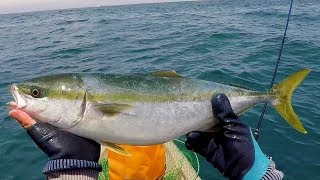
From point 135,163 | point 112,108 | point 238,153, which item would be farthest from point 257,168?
point 112,108

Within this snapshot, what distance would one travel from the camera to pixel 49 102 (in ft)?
10.5

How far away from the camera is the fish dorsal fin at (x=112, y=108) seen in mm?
3223

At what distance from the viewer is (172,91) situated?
3.56 metres

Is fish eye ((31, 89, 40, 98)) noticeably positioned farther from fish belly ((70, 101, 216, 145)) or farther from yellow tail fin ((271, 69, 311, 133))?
yellow tail fin ((271, 69, 311, 133))

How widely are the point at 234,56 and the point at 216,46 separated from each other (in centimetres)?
294

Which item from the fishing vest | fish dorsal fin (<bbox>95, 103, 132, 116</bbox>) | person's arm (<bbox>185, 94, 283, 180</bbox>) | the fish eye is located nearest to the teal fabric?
person's arm (<bbox>185, 94, 283, 180</bbox>)

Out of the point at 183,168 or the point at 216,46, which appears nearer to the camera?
the point at 183,168

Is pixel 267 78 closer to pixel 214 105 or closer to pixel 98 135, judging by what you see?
pixel 214 105

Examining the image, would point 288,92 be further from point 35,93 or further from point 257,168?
point 35,93

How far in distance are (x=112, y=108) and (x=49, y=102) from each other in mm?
567

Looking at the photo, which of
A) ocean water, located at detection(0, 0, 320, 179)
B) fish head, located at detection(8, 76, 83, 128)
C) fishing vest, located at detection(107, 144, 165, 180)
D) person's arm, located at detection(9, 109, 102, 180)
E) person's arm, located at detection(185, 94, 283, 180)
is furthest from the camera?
ocean water, located at detection(0, 0, 320, 179)

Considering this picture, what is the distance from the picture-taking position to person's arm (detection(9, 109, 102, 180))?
12.5ft

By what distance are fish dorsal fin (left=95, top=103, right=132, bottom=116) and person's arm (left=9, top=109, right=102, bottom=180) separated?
0.93 m

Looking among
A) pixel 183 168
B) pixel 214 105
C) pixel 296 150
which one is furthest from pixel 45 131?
pixel 296 150
